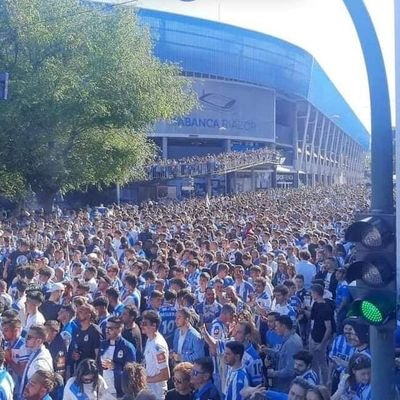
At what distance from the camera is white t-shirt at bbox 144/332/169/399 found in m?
6.51

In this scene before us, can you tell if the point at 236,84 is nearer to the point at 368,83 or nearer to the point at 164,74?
the point at 164,74

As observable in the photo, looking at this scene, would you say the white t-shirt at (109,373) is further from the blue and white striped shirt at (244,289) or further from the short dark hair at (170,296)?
the blue and white striped shirt at (244,289)

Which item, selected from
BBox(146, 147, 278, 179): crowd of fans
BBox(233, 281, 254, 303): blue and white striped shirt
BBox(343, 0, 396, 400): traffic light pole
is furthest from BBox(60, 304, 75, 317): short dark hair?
BBox(146, 147, 278, 179): crowd of fans

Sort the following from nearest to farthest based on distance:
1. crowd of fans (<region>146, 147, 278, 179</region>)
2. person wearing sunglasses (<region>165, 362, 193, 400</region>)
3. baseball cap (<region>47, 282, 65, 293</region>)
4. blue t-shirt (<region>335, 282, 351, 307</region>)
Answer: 1. person wearing sunglasses (<region>165, 362, 193, 400</region>)
2. blue t-shirt (<region>335, 282, 351, 307</region>)
3. baseball cap (<region>47, 282, 65, 293</region>)
4. crowd of fans (<region>146, 147, 278, 179</region>)

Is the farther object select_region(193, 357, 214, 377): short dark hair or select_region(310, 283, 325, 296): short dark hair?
select_region(310, 283, 325, 296): short dark hair

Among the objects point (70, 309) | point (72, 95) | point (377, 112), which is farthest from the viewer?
point (72, 95)

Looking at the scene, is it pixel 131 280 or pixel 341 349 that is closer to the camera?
pixel 341 349

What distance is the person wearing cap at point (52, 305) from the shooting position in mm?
8365

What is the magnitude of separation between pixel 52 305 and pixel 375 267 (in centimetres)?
534

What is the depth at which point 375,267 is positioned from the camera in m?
4.20

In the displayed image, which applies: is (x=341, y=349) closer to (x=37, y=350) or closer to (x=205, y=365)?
(x=205, y=365)

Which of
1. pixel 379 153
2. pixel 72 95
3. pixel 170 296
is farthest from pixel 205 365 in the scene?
pixel 72 95

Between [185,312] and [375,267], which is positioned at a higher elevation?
[375,267]

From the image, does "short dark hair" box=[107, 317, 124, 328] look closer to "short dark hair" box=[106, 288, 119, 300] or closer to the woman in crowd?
"short dark hair" box=[106, 288, 119, 300]
